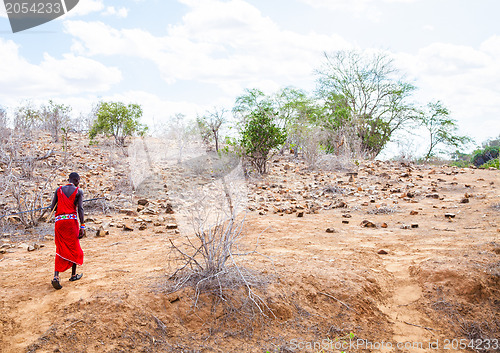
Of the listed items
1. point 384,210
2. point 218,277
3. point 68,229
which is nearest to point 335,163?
point 384,210

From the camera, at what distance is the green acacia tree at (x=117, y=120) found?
42.5ft

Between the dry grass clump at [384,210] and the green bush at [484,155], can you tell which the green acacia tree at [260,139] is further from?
the green bush at [484,155]

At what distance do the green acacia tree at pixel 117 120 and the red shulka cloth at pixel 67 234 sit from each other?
912 cm

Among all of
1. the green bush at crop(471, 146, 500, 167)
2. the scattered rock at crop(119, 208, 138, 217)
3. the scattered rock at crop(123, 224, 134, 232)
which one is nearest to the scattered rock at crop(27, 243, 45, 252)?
the scattered rock at crop(123, 224, 134, 232)

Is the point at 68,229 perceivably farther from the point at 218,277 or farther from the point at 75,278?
the point at 218,277

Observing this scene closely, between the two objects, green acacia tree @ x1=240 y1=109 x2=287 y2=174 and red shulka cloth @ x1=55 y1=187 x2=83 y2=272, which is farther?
green acacia tree @ x1=240 y1=109 x2=287 y2=174

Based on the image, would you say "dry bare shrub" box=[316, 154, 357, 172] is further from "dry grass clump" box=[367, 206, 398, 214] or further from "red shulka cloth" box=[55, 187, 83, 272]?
"red shulka cloth" box=[55, 187, 83, 272]

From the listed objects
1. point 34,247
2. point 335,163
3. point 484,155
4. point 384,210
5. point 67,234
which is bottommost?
point 34,247

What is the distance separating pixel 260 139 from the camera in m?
11.3

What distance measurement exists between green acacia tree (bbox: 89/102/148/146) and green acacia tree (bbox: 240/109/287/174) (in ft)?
14.2

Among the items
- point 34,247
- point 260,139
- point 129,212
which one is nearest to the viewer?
point 34,247

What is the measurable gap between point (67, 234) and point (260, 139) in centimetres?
781

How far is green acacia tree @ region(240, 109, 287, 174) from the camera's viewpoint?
1125 cm

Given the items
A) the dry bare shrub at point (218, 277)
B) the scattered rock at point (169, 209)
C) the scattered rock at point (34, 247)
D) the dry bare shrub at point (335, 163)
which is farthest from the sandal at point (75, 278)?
the dry bare shrub at point (335, 163)
